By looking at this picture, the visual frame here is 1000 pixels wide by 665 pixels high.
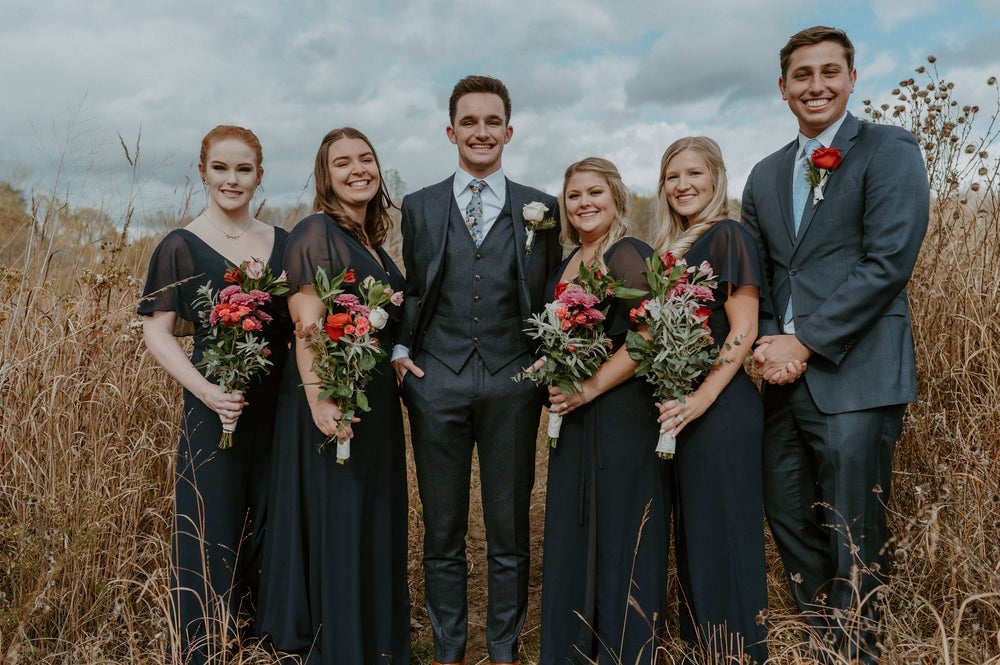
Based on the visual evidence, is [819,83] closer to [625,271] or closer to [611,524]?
[625,271]

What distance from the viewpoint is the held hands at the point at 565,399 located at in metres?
3.28

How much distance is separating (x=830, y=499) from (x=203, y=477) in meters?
3.01

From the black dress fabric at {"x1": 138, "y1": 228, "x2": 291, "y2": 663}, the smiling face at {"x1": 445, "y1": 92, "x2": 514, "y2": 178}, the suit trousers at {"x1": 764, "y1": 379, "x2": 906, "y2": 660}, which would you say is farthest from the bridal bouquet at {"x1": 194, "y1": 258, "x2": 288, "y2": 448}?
the suit trousers at {"x1": 764, "y1": 379, "x2": 906, "y2": 660}

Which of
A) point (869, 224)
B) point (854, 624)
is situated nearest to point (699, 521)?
point (854, 624)

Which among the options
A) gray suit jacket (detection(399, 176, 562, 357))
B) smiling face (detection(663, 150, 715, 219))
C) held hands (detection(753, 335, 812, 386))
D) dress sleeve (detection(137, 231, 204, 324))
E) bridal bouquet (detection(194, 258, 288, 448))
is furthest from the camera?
gray suit jacket (detection(399, 176, 562, 357))

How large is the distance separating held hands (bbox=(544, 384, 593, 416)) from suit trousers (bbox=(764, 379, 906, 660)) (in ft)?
3.38

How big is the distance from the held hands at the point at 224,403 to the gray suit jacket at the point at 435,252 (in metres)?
0.92

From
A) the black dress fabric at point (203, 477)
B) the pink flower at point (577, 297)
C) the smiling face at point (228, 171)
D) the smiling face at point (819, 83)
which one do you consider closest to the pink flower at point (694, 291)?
the pink flower at point (577, 297)

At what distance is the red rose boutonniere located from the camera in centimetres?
323

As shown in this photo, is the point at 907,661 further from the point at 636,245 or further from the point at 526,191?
the point at 526,191

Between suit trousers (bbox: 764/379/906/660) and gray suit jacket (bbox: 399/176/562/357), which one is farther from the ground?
gray suit jacket (bbox: 399/176/562/357)

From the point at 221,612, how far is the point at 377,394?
3.99ft

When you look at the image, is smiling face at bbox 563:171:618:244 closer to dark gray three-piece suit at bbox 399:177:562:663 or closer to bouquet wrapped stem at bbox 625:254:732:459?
dark gray three-piece suit at bbox 399:177:562:663

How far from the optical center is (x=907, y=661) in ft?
9.27
